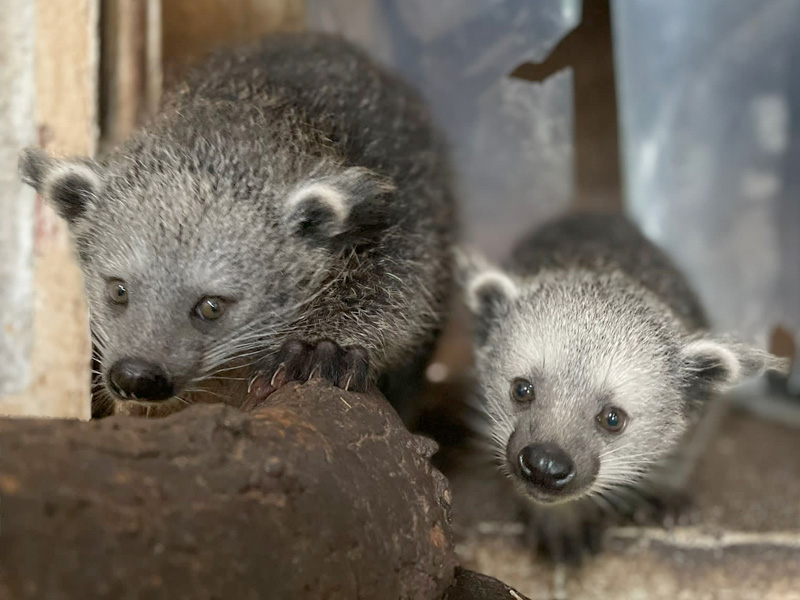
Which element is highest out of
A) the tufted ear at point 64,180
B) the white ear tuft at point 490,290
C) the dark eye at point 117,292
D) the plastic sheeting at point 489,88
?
the plastic sheeting at point 489,88

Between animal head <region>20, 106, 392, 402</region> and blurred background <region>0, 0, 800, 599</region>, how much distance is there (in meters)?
0.92

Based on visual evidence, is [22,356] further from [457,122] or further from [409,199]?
[457,122]

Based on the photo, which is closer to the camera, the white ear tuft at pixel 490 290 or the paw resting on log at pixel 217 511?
Result: the paw resting on log at pixel 217 511

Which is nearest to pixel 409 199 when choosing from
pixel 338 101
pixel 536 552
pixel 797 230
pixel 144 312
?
pixel 338 101

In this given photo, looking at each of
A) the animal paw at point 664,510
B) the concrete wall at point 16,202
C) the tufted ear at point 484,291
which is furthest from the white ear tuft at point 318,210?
the animal paw at point 664,510

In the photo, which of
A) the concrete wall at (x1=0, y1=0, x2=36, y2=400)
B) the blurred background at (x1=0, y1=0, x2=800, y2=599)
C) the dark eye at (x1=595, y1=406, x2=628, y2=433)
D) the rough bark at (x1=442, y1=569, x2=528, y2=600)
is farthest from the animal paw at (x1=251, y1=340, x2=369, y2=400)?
the concrete wall at (x1=0, y1=0, x2=36, y2=400)

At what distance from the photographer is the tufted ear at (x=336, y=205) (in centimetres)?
297

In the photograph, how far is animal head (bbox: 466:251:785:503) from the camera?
3164 millimetres

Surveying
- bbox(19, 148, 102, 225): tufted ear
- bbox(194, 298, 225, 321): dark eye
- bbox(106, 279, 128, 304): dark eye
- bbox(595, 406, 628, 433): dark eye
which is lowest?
bbox(595, 406, 628, 433): dark eye

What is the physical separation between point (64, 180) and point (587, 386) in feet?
7.74

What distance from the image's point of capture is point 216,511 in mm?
1692

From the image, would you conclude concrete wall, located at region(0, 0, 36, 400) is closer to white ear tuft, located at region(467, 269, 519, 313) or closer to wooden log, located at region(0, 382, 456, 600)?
wooden log, located at region(0, 382, 456, 600)

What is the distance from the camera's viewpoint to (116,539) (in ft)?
5.02

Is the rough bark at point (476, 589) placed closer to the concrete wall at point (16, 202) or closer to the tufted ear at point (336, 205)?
the tufted ear at point (336, 205)
